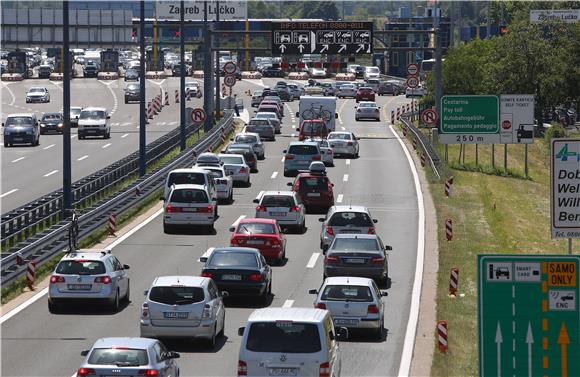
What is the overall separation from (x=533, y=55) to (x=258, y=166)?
3791 cm

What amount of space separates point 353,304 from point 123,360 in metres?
8.50

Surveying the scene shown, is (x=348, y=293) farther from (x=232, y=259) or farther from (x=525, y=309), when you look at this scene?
(x=525, y=309)

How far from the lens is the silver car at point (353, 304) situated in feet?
88.3

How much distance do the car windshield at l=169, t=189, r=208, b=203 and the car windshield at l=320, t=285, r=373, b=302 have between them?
16.2m

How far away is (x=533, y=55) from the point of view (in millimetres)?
98500

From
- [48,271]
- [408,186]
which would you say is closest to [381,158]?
[408,186]

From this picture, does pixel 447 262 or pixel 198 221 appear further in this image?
pixel 198 221

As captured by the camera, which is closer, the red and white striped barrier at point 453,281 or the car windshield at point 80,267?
the car windshield at point 80,267

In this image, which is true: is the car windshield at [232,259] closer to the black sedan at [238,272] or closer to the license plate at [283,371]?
the black sedan at [238,272]

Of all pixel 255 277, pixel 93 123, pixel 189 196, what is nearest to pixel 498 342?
pixel 255 277

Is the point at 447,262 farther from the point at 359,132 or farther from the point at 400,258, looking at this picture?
the point at 359,132

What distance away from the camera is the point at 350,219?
39.4 metres

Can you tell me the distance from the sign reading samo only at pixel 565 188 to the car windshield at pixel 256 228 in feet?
66.6

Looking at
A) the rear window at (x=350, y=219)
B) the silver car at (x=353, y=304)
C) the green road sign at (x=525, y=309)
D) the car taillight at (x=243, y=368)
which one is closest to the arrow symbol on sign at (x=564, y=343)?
the green road sign at (x=525, y=309)
